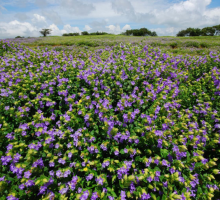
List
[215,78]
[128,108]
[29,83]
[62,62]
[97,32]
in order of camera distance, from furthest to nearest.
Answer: [97,32], [62,62], [215,78], [29,83], [128,108]

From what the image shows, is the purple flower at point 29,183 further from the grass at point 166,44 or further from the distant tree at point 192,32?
the distant tree at point 192,32

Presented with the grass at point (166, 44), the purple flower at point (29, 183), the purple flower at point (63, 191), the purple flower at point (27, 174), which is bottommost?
the purple flower at point (63, 191)

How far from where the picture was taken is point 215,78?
4.58m

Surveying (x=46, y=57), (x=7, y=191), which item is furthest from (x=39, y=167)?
(x=46, y=57)

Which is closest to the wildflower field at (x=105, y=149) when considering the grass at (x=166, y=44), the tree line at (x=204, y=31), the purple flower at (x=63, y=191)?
the purple flower at (x=63, y=191)

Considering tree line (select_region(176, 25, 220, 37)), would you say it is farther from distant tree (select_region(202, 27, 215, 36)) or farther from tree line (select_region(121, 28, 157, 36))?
tree line (select_region(121, 28, 157, 36))

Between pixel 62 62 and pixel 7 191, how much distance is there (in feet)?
13.9

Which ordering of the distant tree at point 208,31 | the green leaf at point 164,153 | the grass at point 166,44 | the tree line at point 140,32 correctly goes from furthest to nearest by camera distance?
the tree line at point 140,32 → the distant tree at point 208,31 → the grass at point 166,44 → the green leaf at point 164,153

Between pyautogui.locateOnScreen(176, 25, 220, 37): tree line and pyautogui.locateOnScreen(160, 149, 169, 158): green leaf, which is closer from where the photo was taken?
pyautogui.locateOnScreen(160, 149, 169, 158): green leaf

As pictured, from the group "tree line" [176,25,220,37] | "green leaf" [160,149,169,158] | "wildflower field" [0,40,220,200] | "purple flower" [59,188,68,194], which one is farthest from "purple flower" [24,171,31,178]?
"tree line" [176,25,220,37]

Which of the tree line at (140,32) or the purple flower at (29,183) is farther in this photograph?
the tree line at (140,32)

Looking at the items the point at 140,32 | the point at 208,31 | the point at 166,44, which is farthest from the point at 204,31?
the point at 166,44

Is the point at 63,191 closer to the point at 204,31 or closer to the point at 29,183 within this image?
the point at 29,183

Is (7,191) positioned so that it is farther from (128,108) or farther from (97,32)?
(97,32)
